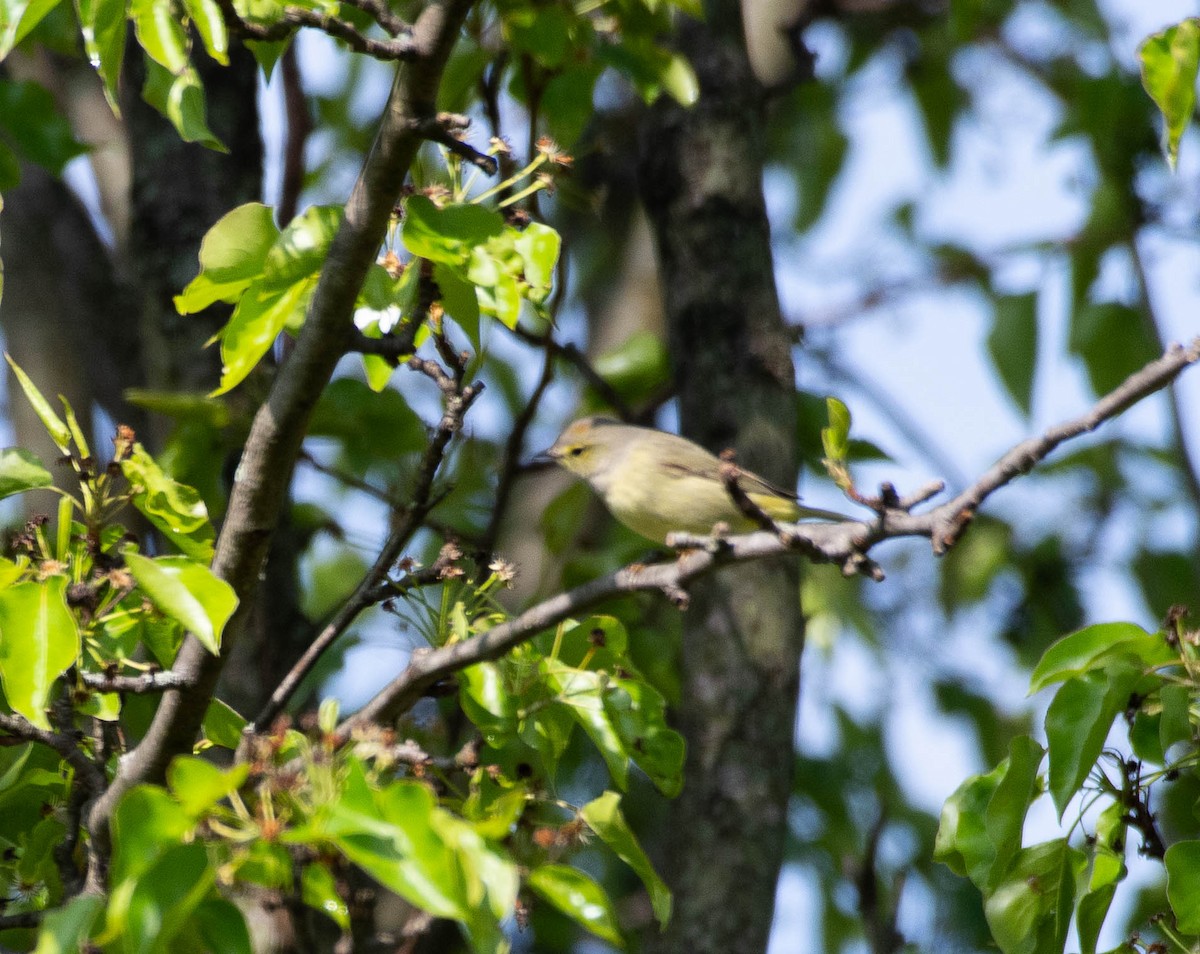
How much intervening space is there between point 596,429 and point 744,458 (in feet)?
3.51

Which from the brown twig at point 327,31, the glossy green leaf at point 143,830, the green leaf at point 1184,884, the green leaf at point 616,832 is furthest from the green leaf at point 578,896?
the brown twig at point 327,31

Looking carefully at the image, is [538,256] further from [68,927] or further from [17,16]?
[68,927]

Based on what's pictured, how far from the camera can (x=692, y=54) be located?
14.6 ft

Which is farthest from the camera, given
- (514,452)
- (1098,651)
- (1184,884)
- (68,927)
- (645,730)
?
(514,452)

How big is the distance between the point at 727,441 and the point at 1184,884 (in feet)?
7.33

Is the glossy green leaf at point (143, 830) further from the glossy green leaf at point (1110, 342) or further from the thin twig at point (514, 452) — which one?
the glossy green leaf at point (1110, 342)

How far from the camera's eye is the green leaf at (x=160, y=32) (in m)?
2.20

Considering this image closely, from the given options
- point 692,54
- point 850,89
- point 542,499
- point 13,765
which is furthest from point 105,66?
point 850,89

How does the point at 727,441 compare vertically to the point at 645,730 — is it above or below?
above

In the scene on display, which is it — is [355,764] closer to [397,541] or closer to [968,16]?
[397,541]

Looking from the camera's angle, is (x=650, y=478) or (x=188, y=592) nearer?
(x=188, y=592)

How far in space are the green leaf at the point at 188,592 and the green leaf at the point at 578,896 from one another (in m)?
0.55

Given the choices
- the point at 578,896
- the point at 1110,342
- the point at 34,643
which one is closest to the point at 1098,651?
the point at 578,896

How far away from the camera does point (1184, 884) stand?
2.01m
